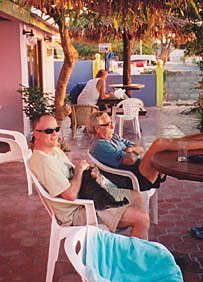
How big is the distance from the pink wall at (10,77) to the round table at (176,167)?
18.7 feet

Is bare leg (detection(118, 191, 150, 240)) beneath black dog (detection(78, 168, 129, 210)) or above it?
beneath

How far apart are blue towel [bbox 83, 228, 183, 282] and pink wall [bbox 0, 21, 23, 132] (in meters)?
7.27

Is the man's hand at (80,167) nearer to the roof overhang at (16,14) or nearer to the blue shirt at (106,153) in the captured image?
the blue shirt at (106,153)

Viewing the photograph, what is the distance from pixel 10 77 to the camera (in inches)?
358

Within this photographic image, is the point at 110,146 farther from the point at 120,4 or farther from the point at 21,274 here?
the point at 120,4

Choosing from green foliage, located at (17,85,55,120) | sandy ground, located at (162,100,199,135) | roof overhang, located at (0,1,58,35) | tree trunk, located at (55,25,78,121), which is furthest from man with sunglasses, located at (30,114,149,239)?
sandy ground, located at (162,100,199,135)

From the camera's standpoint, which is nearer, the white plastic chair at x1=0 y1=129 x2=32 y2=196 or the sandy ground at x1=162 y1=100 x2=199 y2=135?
the white plastic chair at x1=0 y1=129 x2=32 y2=196

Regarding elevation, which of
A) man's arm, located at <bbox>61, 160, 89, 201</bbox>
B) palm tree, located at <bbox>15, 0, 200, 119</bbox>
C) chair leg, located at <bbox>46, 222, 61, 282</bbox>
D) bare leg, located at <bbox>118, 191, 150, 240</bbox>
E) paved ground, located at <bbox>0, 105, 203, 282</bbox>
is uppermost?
palm tree, located at <bbox>15, 0, 200, 119</bbox>

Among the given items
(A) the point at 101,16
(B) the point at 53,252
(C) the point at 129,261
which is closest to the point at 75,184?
(B) the point at 53,252

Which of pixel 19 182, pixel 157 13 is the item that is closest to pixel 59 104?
pixel 19 182

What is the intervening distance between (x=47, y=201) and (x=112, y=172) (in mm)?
991

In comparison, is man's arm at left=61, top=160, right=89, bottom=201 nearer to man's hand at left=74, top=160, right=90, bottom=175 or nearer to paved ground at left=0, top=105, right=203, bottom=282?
man's hand at left=74, top=160, right=90, bottom=175

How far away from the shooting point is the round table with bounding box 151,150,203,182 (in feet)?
10.8

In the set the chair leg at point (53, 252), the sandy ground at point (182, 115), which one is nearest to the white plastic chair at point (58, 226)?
the chair leg at point (53, 252)
